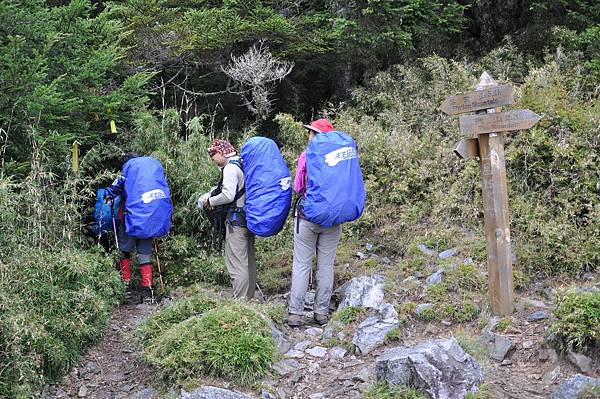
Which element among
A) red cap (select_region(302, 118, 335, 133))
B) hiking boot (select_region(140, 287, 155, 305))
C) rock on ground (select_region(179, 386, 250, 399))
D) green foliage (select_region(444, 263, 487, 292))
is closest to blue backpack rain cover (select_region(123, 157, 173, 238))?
hiking boot (select_region(140, 287, 155, 305))

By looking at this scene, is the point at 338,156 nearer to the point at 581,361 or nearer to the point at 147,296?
the point at 581,361

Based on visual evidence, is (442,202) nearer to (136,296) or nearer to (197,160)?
(197,160)

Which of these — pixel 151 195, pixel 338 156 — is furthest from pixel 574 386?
pixel 151 195

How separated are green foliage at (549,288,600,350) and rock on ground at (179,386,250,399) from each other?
8.39 feet

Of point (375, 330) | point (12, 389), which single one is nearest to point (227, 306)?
point (375, 330)

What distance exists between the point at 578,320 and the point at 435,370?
3.96ft

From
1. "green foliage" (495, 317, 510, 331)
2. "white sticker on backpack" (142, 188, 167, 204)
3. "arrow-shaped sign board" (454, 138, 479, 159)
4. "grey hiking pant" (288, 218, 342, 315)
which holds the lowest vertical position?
"green foliage" (495, 317, 510, 331)

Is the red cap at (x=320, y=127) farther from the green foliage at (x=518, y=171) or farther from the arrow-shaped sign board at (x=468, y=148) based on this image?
the green foliage at (x=518, y=171)

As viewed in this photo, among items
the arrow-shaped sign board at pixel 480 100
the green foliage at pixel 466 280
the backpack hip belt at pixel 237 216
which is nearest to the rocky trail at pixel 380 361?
the green foliage at pixel 466 280

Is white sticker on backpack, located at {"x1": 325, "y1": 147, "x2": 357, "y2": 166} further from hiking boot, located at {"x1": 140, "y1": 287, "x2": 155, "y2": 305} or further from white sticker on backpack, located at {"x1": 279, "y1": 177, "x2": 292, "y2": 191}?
hiking boot, located at {"x1": 140, "y1": 287, "x2": 155, "y2": 305}

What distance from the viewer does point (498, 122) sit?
5430 mm

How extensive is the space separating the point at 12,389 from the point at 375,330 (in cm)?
316

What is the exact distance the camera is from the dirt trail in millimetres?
5152

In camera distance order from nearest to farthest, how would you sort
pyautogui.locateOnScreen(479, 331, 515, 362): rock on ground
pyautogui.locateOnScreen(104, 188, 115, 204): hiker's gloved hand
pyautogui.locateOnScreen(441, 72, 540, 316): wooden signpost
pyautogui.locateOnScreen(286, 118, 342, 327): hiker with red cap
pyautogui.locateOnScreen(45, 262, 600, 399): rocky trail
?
pyautogui.locateOnScreen(45, 262, 600, 399): rocky trail < pyautogui.locateOnScreen(479, 331, 515, 362): rock on ground < pyautogui.locateOnScreen(441, 72, 540, 316): wooden signpost < pyautogui.locateOnScreen(286, 118, 342, 327): hiker with red cap < pyautogui.locateOnScreen(104, 188, 115, 204): hiker's gloved hand
